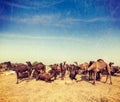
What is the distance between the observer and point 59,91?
5.90m

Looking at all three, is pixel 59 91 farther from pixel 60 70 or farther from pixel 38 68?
pixel 38 68

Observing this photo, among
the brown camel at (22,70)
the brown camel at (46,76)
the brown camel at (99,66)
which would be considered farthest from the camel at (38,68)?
the brown camel at (99,66)

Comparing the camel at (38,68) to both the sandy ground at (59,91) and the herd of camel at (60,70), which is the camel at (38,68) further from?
the sandy ground at (59,91)

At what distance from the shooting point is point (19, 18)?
265 inches

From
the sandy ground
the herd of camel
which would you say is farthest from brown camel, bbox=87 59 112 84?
the sandy ground

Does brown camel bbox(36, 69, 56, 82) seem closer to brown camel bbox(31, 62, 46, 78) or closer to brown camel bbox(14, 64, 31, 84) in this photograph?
brown camel bbox(31, 62, 46, 78)

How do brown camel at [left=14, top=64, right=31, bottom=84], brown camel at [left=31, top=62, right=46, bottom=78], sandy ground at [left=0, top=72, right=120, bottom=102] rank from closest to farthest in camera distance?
sandy ground at [left=0, top=72, right=120, bottom=102], brown camel at [left=14, top=64, right=31, bottom=84], brown camel at [left=31, top=62, right=46, bottom=78]

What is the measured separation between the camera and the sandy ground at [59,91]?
5555 millimetres

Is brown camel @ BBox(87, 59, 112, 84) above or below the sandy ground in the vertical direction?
above

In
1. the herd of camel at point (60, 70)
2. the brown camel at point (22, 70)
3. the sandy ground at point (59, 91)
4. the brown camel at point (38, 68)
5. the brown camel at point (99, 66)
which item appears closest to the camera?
the sandy ground at point (59, 91)

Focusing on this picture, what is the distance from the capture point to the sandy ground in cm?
555

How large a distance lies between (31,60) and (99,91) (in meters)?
2.67

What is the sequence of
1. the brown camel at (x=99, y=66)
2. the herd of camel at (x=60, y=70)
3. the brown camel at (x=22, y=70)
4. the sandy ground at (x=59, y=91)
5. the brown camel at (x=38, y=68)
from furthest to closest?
the brown camel at (x=38, y=68) < the brown camel at (x=22, y=70) < the herd of camel at (x=60, y=70) < the brown camel at (x=99, y=66) < the sandy ground at (x=59, y=91)

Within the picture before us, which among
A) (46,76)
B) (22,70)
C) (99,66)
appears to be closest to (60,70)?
(46,76)
